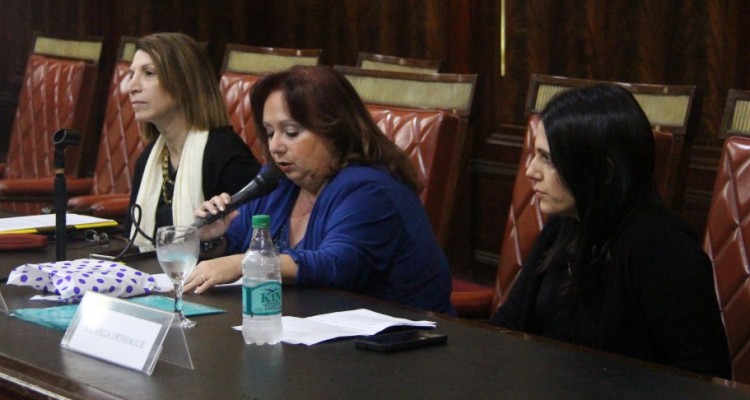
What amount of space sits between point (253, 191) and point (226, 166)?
91 centimetres

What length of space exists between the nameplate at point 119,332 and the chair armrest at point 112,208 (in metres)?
1.67

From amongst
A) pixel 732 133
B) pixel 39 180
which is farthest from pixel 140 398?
pixel 39 180

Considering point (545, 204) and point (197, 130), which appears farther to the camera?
point (197, 130)

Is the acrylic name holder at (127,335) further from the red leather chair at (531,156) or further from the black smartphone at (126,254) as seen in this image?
the red leather chair at (531,156)

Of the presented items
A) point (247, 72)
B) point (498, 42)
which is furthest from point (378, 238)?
point (498, 42)

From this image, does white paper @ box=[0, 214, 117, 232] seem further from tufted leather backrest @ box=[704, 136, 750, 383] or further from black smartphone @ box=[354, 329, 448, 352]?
tufted leather backrest @ box=[704, 136, 750, 383]

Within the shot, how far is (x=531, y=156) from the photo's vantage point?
8.87 feet

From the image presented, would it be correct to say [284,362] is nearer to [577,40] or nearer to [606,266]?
[606,266]

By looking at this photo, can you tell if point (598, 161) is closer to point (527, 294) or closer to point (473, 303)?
point (527, 294)

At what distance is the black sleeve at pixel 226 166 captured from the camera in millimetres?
3188

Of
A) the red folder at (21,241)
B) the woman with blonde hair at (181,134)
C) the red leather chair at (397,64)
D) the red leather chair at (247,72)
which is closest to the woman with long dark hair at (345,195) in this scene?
the red folder at (21,241)

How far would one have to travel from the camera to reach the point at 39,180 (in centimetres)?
386

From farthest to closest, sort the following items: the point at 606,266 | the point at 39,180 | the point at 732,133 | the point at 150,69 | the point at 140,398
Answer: the point at 39,180, the point at 150,69, the point at 732,133, the point at 606,266, the point at 140,398

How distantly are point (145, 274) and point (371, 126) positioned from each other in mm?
607
